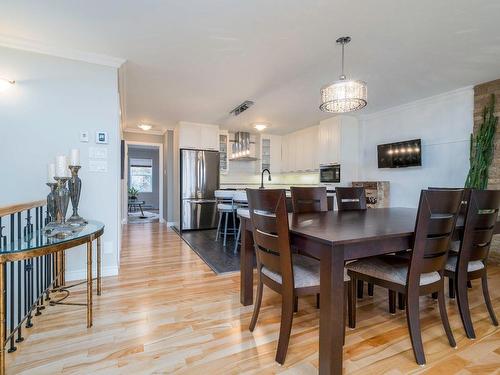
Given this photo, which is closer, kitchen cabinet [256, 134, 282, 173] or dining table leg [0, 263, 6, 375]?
dining table leg [0, 263, 6, 375]

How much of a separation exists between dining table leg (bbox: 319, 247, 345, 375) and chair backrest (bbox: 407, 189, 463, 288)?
1.75 feet

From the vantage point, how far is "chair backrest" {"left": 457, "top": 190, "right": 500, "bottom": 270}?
1.74m

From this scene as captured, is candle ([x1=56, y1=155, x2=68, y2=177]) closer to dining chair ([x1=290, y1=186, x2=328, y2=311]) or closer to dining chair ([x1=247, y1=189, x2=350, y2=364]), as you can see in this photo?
dining chair ([x1=247, y1=189, x2=350, y2=364])

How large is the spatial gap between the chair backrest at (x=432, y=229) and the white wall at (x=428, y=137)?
2861mm

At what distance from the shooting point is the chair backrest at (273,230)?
4.84ft

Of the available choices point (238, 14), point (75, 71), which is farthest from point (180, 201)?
point (238, 14)

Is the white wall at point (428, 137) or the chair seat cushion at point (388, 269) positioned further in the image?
the white wall at point (428, 137)

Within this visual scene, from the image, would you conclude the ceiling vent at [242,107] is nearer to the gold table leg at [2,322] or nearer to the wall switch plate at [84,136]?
the wall switch plate at [84,136]

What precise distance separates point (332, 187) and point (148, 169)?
28.4ft

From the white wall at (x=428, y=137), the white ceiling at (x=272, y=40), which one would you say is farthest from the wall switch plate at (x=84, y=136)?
the white wall at (x=428, y=137)

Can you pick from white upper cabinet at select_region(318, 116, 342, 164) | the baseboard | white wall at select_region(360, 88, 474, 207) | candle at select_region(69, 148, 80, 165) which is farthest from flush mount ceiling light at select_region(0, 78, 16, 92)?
white wall at select_region(360, 88, 474, 207)

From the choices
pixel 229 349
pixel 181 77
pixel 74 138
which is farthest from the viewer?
pixel 181 77

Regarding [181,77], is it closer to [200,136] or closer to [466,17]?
[200,136]

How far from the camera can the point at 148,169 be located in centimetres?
1136
